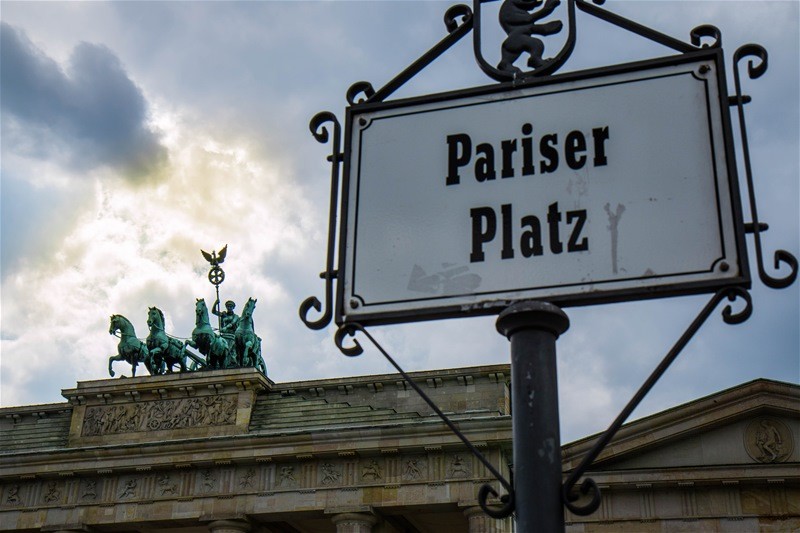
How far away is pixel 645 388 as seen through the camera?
3.20 meters

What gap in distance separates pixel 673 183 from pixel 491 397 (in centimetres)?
A: 3903

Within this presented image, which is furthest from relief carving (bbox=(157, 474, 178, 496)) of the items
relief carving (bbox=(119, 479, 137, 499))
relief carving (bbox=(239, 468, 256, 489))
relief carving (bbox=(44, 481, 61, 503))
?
relief carving (bbox=(44, 481, 61, 503))

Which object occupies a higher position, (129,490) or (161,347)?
(161,347)

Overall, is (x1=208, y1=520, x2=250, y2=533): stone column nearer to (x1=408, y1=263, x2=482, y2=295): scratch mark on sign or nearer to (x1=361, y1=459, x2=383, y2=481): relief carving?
(x1=361, y1=459, x2=383, y2=481): relief carving

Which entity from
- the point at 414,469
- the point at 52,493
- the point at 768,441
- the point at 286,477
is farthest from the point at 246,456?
the point at 768,441

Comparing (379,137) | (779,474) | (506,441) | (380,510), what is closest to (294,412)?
(380,510)

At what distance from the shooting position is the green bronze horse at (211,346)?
4681cm

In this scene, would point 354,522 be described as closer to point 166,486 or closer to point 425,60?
point 166,486

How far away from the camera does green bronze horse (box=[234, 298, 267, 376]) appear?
4703 cm

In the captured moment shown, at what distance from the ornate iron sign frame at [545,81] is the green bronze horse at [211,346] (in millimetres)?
43389

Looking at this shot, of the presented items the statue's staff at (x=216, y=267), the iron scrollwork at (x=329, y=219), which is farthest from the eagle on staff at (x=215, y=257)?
the iron scrollwork at (x=329, y=219)

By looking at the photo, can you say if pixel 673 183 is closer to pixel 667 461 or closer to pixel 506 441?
pixel 667 461

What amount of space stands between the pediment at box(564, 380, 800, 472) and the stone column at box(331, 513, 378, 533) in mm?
10863

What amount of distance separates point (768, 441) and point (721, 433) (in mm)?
1270
